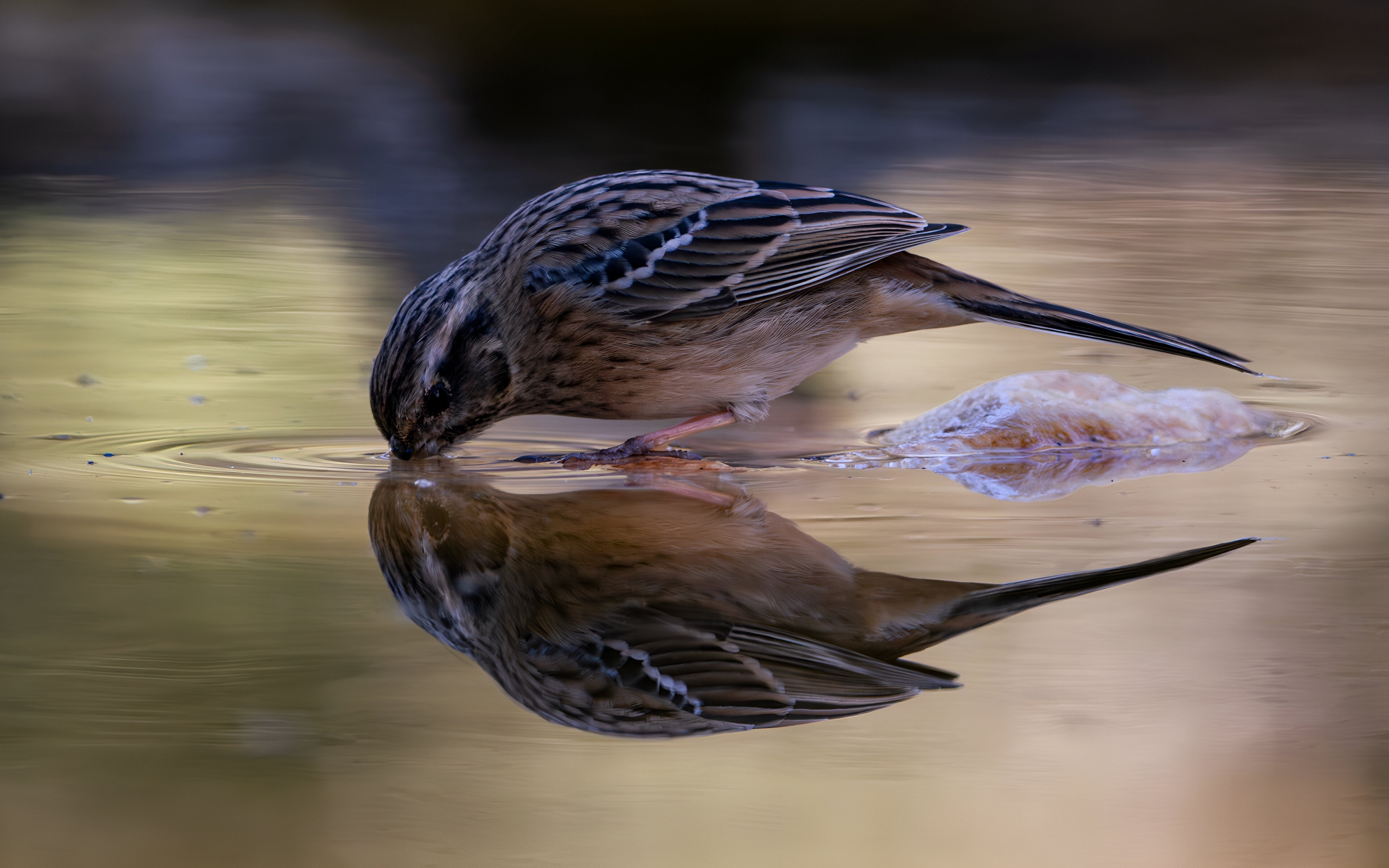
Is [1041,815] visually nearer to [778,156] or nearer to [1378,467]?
[1378,467]

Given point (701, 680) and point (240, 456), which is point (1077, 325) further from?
point (240, 456)

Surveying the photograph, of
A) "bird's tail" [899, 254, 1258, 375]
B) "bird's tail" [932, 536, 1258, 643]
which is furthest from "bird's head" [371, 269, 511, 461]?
"bird's tail" [932, 536, 1258, 643]

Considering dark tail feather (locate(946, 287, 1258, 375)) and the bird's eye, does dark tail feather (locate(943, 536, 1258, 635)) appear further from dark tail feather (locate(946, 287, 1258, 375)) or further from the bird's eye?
the bird's eye

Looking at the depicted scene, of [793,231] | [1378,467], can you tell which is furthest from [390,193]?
[1378,467]

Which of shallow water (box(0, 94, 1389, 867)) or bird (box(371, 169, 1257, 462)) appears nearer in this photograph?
shallow water (box(0, 94, 1389, 867))

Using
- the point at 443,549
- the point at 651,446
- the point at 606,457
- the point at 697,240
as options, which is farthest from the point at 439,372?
the point at 443,549

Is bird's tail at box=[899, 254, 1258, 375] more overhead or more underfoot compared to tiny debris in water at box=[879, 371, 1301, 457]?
more overhead

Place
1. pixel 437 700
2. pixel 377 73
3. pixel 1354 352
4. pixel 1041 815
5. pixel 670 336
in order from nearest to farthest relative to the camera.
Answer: pixel 1041 815 < pixel 437 700 < pixel 670 336 < pixel 1354 352 < pixel 377 73

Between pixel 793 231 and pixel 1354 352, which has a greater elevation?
pixel 793 231
